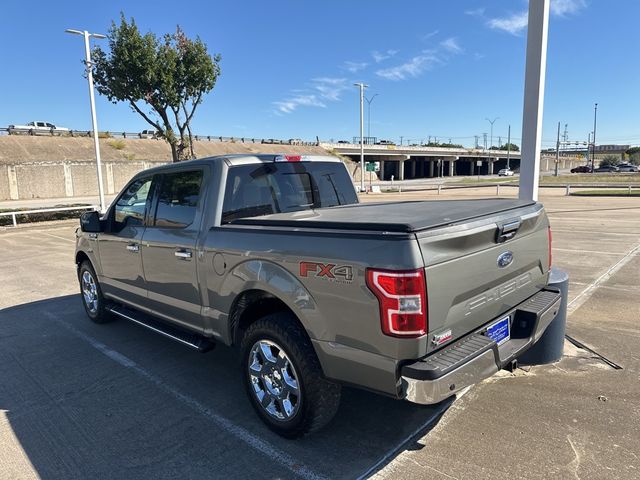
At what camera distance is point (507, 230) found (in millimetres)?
2965

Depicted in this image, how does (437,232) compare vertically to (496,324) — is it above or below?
above

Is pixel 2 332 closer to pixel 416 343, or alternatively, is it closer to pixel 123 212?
pixel 123 212

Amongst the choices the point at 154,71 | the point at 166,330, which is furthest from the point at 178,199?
the point at 154,71

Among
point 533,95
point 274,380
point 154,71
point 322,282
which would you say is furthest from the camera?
point 154,71

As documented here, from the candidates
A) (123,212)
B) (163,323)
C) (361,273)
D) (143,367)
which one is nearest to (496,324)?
(361,273)

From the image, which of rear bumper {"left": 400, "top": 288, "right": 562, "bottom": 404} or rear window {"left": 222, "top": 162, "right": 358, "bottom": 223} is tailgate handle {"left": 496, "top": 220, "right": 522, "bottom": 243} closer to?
rear bumper {"left": 400, "top": 288, "right": 562, "bottom": 404}

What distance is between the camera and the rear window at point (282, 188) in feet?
12.3

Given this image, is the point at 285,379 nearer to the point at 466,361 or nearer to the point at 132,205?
the point at 466,361

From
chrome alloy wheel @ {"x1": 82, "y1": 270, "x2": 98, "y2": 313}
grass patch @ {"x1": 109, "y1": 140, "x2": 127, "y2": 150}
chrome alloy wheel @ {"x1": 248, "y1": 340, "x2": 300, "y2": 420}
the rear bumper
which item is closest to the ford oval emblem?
the rear bumper

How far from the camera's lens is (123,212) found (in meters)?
4.90

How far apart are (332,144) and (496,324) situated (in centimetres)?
8738

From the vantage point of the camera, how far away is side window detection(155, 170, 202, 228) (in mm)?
3867

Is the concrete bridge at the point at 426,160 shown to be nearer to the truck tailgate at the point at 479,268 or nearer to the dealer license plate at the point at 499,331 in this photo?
the truck tailgate at the point at 479,268

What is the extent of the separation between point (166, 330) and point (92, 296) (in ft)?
7.07
